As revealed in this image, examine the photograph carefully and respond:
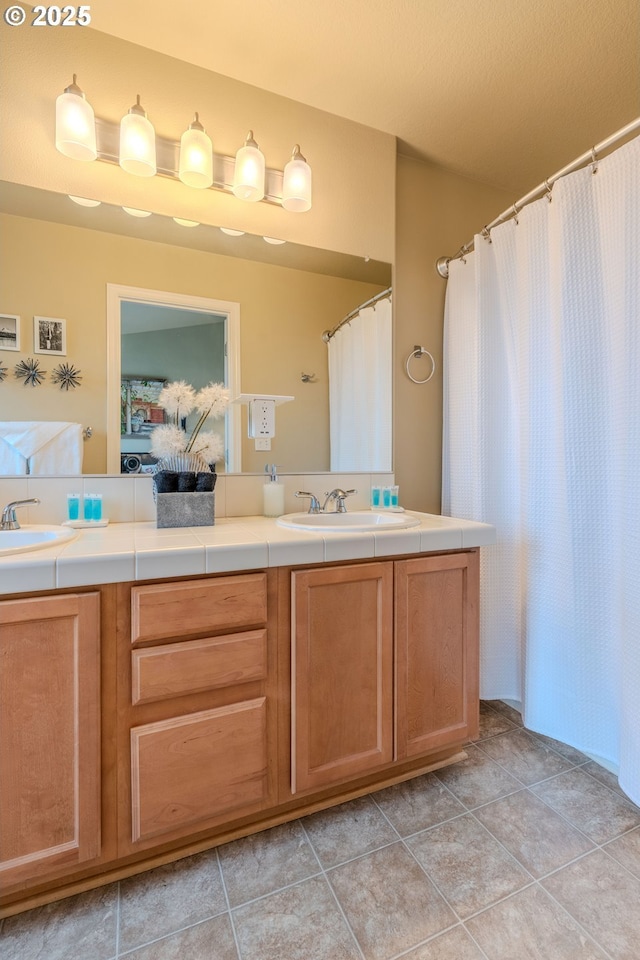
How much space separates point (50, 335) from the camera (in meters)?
1.45

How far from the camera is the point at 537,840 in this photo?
126 cm

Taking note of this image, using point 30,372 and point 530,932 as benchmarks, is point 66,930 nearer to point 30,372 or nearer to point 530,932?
point 530,932

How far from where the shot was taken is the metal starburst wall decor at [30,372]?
142 cm

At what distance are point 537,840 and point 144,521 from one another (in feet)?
5.11

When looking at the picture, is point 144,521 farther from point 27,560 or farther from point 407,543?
point 407,543

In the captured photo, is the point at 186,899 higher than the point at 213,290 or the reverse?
the reverse

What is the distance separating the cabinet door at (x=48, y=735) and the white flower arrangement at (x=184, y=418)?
64cm

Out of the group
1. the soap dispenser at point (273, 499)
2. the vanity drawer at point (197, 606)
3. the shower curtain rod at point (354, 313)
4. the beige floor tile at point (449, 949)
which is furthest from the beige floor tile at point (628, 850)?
the shower curtain rod at point (354, 313)

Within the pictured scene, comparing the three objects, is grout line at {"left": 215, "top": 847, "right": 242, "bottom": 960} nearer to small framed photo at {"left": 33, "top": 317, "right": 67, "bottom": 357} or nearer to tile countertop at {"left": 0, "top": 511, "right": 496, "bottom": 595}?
tile countertop at {"left": 0, "top": 511, "right": 496, "bottom": 595}

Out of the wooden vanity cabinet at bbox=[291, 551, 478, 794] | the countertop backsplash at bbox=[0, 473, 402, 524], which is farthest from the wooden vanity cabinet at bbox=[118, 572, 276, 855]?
the countertop backsplash at bbox=[0, 473, 402, 524]

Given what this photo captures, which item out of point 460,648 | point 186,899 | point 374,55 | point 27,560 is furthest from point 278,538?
point 374,55

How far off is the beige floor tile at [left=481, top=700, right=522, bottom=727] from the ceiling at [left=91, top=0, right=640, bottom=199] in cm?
255

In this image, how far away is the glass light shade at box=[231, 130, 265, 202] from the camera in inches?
64.0

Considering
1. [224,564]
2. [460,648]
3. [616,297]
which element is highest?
[616,297]
